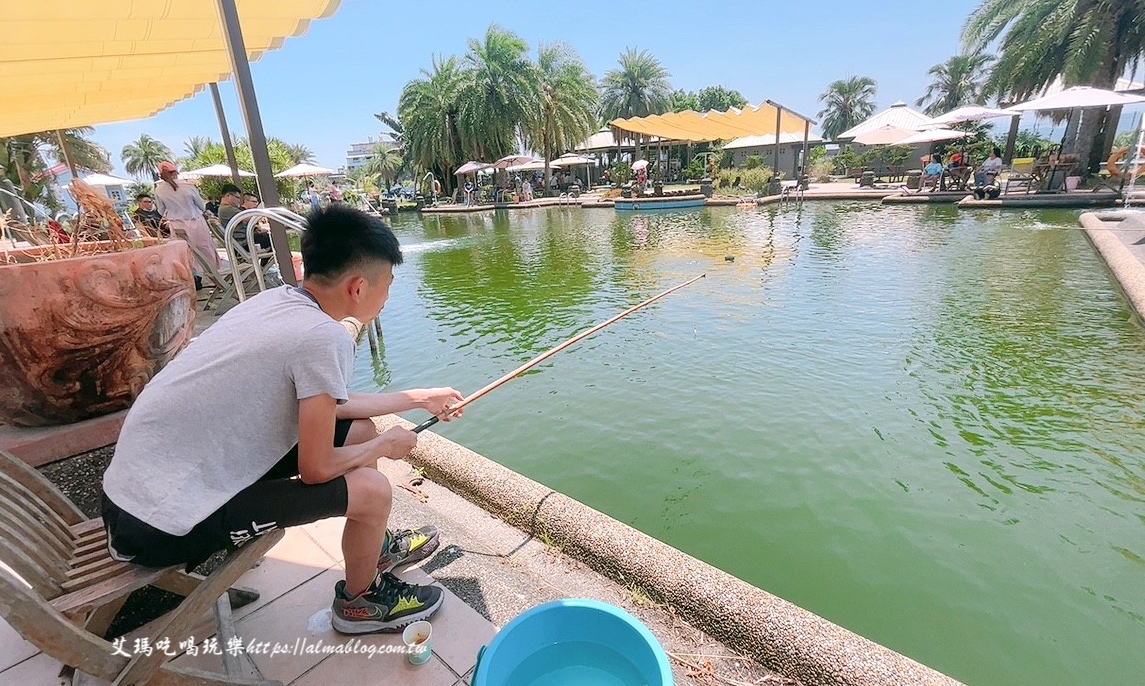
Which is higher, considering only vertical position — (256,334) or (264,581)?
(256,334)

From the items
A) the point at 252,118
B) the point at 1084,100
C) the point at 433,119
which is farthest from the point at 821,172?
the point at 252,118

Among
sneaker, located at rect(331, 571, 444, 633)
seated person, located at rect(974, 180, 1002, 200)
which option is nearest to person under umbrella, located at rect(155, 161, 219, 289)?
sneaker, located at rect(331, 571, 444, 633)

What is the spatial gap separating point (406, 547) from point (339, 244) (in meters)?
1.29

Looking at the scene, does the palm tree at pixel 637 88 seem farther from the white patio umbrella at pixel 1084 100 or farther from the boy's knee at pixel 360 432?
the boy's knee at pixel 360 432

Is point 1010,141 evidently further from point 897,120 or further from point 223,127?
point 223,127

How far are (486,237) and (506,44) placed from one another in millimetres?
16343

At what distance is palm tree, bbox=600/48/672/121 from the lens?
131 ft

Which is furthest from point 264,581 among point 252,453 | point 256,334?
point 256,334

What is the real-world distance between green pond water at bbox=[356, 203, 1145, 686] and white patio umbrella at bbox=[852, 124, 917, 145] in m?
11.0

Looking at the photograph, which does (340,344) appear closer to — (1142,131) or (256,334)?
(256,334)

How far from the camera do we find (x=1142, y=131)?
11.3 metres

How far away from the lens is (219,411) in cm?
135

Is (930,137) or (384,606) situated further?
(930,137)

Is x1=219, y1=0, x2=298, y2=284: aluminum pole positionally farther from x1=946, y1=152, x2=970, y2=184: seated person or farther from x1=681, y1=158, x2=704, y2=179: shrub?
x1=681, y1=158, x2=704, y2=179: shrub
